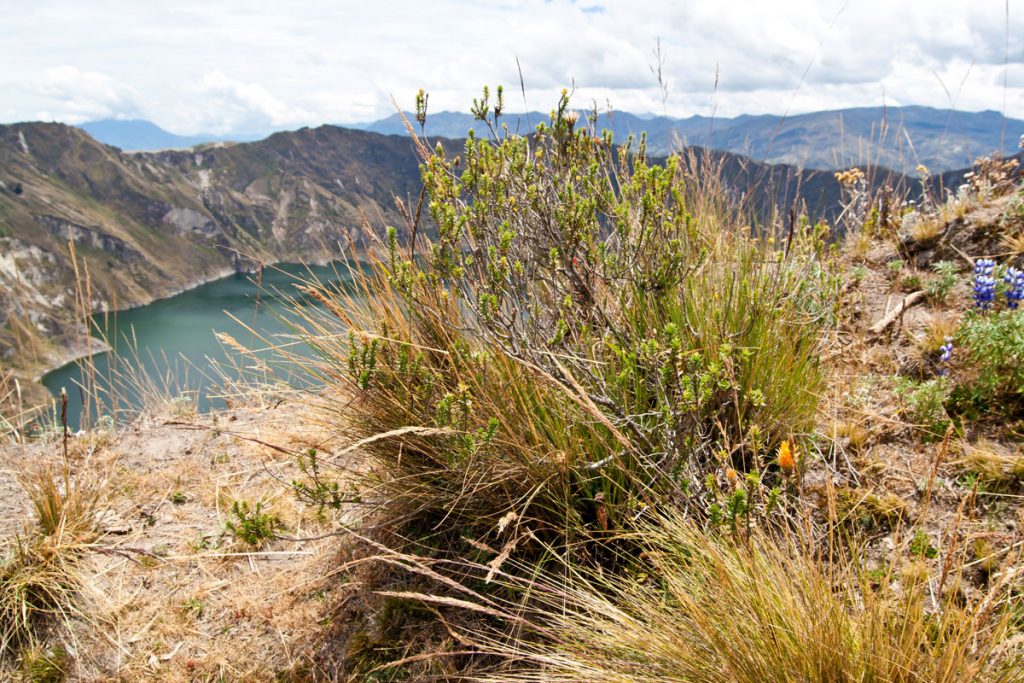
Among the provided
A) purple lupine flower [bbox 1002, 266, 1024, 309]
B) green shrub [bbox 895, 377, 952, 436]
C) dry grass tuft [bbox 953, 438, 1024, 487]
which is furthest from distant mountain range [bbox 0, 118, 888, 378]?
dry grass tuft [bbox 953, 438, 1024, 487]

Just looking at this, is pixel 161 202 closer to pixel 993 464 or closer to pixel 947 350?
pixel 947 350

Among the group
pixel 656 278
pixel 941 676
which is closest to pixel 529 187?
pixel 656 278

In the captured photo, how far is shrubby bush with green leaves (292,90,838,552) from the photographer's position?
2.04 metres

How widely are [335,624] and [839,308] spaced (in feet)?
10.9

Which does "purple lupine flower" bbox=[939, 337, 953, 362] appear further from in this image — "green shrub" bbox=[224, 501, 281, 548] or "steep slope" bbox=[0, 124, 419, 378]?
"steep slope" bbox=[0, 124, 419, 378]

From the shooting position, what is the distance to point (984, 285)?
2.64 meters

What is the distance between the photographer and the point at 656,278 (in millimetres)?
2486

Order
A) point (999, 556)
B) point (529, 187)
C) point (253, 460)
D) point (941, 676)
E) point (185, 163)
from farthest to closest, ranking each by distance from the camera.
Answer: point (185, 163), point (253, 460), point (529, 187), point (999, 556), point (941, 676)

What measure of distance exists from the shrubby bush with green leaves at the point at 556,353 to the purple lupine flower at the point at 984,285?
2.43 feet

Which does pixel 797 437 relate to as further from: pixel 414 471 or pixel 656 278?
pixel 414 471

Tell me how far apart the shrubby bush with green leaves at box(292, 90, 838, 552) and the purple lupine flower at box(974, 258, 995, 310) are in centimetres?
74

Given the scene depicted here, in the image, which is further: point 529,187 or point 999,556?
point 529,187

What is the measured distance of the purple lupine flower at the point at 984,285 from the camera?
2637mm

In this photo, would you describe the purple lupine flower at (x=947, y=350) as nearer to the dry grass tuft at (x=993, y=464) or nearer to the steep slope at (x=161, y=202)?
the dry grass tuft at (x=993, y=464)
